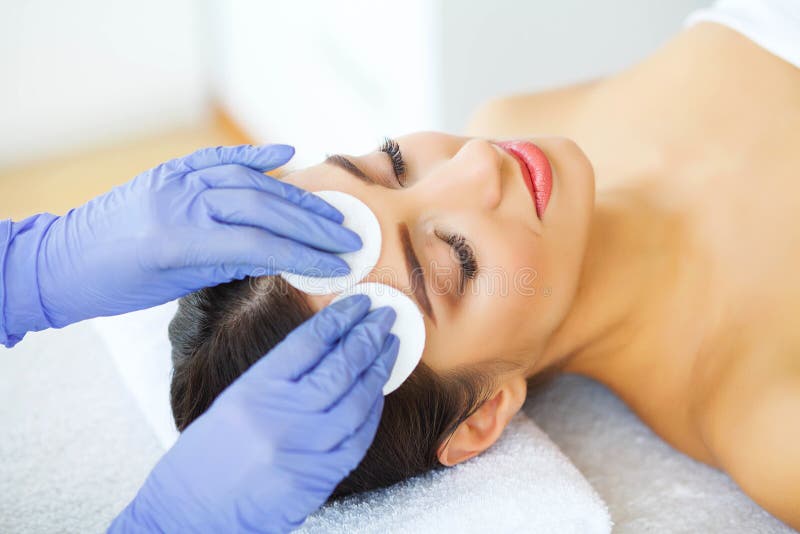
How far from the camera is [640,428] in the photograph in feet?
4.62

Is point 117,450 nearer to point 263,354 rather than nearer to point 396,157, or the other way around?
point 263,354

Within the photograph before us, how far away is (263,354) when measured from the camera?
3.52ft

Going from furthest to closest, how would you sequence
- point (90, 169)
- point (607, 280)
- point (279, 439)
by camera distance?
point (90, 169) → point (607, 280) → point (279, 439)

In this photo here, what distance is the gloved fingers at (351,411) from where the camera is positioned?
98 cm

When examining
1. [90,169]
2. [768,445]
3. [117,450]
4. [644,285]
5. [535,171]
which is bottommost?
[90,169]

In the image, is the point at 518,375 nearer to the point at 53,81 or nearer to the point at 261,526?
the point at 261,526

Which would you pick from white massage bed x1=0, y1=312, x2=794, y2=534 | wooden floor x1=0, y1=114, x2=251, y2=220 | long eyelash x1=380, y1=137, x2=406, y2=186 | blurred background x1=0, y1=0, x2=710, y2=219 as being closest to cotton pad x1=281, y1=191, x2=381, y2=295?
long eyelash x1=380, y1=137, x2=406, y2=186

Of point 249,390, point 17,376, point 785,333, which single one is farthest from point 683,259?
point 17,376

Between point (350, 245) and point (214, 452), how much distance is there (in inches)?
11.9

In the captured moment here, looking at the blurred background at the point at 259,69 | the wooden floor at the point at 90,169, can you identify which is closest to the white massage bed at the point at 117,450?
the blurred background at the point at 259,69

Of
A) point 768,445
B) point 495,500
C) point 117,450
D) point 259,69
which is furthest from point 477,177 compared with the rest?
point 259,69

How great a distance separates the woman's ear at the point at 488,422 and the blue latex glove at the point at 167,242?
0.33m

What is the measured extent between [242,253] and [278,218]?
6 cm

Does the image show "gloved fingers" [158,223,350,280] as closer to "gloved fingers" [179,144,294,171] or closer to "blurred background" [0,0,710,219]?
"gloved fingers" [179,144,294,171]
